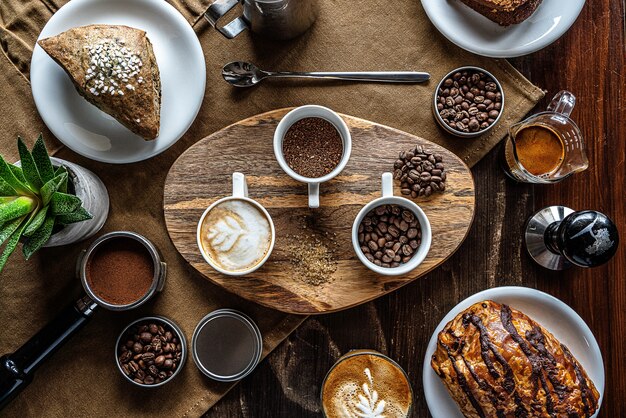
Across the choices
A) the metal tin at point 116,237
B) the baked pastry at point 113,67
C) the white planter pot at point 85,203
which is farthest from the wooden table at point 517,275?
the baked pastry at point 113,67

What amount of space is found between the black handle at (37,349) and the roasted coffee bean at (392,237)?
3.16 ft

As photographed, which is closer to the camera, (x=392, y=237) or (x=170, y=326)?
(x=392, y=237)

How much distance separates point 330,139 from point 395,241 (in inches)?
15.7

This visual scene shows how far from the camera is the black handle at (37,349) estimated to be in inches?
74.0

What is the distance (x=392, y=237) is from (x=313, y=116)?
18.9 inches

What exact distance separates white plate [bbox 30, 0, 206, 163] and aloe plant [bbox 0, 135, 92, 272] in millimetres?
286

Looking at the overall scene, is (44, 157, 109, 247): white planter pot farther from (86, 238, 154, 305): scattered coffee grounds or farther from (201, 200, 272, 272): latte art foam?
(201, 200, 272, 272): latte art foam

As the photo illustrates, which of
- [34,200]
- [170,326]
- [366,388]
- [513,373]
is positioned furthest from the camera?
[170,326]

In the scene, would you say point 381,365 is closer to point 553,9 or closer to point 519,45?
point 519,45

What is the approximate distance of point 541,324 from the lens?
198 cm

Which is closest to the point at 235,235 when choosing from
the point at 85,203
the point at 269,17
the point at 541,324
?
the point at 85,203

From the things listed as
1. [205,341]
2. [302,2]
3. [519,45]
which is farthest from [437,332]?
[302,2]

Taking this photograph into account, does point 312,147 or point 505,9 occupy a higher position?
point 505,9

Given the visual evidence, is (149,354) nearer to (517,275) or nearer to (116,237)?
(116,237)
